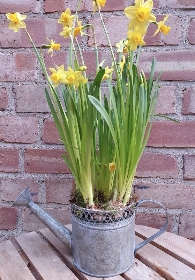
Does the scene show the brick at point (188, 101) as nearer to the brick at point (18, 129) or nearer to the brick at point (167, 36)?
the brick at point (167, 36)

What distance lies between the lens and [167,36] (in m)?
0.88

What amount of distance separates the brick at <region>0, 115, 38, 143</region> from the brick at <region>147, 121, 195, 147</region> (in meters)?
0.32

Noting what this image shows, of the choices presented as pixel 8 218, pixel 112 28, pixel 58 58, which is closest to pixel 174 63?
pixel 112 28

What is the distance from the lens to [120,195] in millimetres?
670

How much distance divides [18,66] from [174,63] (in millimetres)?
409

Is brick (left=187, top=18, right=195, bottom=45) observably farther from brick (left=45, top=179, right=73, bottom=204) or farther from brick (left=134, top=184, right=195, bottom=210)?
brick (left=45, top=179, right=73, bottom=204)

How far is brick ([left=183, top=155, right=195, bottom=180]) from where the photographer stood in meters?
0.91

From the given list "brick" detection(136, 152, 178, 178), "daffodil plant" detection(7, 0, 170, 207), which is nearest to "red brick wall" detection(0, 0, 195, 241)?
"brick" detection(136, 152, 178, 178)

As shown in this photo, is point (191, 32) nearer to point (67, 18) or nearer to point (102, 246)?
point (67, 18)

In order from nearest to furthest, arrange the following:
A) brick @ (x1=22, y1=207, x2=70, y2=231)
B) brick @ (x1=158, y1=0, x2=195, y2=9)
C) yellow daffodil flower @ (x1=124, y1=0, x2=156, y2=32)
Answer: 1. yellow daffodil flower @ (x1=124, y1=0, x2=156, y2=32)
2. brick @ (x1=158, y1=0, x2=195, y2=9)
3. brick @ (x1=22, y1=207, x2=70, y2=231)

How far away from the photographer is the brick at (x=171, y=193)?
929mm

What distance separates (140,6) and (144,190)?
21.1 inches

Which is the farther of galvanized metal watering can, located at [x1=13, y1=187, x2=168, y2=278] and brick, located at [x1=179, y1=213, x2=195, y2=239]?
brick, located at [x1=179, y1=213, x2=195, y2=239]

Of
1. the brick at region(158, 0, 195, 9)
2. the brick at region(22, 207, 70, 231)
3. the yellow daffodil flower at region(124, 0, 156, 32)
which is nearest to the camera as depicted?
the yellow daffodil flower at region(124, 0, 156, 32)
